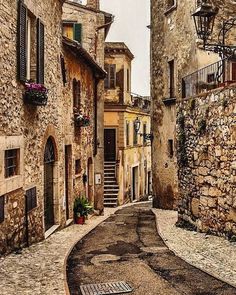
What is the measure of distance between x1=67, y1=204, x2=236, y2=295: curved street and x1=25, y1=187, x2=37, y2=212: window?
58.9 inches

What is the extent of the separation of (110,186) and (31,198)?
59.8 feet

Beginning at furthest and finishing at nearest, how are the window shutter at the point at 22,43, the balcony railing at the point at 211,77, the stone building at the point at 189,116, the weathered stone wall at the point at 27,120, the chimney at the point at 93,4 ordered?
1. the chimney at the point at 93,4
2. the balcony railing at the point at 211,77
3. the stone building at the point at 189,116
4. the window shutter at the point at 22,43
5. the weathered stone wall at the point at 27,120

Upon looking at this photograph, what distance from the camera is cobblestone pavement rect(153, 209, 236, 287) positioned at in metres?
8.80

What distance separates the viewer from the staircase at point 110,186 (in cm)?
2798

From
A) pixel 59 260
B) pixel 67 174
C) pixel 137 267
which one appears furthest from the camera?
pixel 67 174

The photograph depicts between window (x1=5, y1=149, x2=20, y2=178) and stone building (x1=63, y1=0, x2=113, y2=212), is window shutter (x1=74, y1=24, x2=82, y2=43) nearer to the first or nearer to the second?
stone building (x1=63, y1=0, x2=113, y2=212)

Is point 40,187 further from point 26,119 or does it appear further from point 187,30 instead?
point 187,30

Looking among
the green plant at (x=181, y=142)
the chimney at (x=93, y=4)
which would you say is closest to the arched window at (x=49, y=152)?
the green plant at (x=181, y=142)

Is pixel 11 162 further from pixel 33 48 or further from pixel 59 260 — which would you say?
pixel 33 48

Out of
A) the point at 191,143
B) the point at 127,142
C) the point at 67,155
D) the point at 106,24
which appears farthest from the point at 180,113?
the point at 127,142

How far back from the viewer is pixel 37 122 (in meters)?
11.6

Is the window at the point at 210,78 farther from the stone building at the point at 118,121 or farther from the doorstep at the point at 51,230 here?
the stone building at the point at 118,121

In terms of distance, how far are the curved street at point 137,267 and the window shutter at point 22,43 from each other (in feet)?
14.0

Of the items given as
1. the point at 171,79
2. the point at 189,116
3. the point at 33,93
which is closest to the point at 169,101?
the point at 171,79
